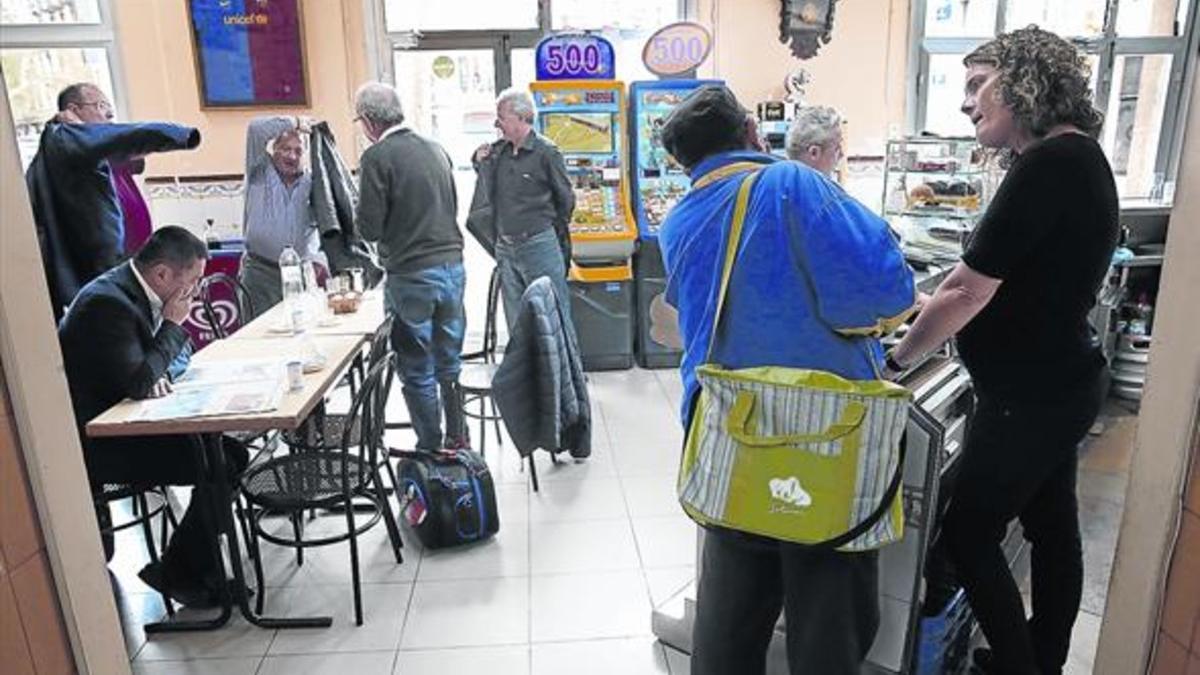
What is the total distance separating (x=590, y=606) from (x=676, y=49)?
3478 mm

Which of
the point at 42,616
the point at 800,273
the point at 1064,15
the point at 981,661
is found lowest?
the point at 981,661

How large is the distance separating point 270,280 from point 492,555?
1936 millimetres

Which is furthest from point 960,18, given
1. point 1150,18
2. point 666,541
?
point 666,541

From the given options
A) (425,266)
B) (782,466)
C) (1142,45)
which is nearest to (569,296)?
(425,266)

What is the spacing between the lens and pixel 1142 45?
18.4 ft

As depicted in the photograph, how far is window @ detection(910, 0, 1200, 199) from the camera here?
549cm

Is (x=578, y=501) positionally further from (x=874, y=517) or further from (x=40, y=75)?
(x=40, y=75)

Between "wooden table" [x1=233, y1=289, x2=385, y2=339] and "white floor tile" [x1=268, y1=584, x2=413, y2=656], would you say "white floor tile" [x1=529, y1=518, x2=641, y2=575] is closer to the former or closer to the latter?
"white floor tile" [x1=268, y1=584, x2=413, y2=656]

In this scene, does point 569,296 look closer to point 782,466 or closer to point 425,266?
point 425,266

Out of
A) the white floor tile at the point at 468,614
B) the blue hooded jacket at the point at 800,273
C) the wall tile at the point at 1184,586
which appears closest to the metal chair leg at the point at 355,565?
the white floor tile at the point at 468,614

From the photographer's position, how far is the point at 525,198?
4492 mm

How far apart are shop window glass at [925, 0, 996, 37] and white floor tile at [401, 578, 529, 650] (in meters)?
4.59

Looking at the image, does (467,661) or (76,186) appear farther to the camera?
(76,186)

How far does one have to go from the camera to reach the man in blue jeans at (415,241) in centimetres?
359
